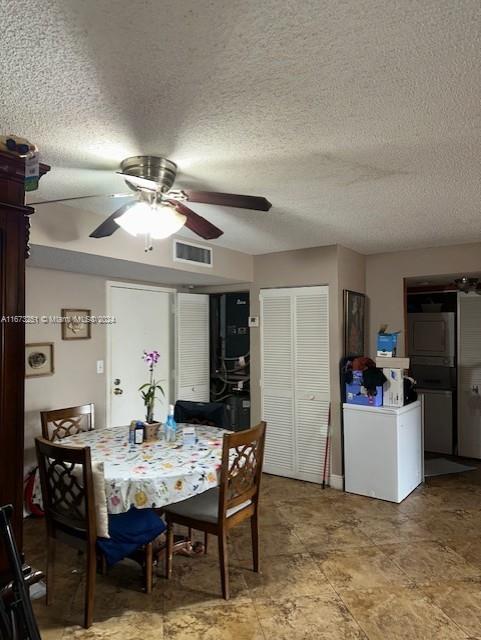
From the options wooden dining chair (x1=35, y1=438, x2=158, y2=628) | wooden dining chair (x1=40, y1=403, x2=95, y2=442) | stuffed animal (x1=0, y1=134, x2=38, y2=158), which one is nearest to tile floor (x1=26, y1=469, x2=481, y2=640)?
wooden dining chair (x1=35, y1=438, x2=158, y2=628)

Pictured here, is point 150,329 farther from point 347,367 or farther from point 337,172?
point 337,172

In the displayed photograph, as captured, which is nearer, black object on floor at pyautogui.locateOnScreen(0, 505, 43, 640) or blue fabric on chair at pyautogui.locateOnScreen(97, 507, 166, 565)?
black object on floor at pyautogui.locateOnScreen(0, 505, 43, 640)

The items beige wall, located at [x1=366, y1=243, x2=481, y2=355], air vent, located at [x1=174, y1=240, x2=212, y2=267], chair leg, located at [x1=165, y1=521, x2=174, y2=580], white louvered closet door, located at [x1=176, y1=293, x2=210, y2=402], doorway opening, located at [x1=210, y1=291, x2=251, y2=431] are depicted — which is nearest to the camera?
chair leg, located at [x1=165, y1=521, x2=174, y2=580]

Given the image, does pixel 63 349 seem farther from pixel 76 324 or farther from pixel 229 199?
pixel 229 199

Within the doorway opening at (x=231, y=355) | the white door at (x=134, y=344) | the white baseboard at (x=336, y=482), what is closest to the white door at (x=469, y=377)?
the white baseboard at (x=336, y=482)

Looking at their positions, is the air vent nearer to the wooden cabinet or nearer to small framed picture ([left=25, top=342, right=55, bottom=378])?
small framed picture ([left=25, top=342, right=55, bottom=378])

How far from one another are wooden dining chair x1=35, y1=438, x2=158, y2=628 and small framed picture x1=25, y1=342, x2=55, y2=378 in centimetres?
125

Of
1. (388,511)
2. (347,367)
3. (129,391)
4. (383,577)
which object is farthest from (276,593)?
(129,391)

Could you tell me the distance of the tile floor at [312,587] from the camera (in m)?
2.24

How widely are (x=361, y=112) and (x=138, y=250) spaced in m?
2.15

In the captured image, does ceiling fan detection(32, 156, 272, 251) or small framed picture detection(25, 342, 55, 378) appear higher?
ceiling fan detection(32, 156, 272, 251)

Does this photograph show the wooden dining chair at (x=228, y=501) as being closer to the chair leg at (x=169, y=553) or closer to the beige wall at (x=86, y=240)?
the chair leg at (x=169, y=553)

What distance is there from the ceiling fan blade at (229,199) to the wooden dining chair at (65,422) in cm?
211

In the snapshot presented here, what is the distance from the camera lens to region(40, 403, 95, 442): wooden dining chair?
129 inches
